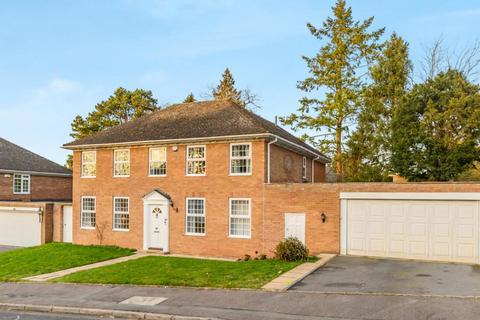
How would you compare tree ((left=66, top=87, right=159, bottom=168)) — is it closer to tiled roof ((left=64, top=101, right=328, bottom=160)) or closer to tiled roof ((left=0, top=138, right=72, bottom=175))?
tiled roof ((left=0, top=138, right=72, bottom=175))

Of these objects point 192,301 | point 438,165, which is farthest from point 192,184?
point 438,165

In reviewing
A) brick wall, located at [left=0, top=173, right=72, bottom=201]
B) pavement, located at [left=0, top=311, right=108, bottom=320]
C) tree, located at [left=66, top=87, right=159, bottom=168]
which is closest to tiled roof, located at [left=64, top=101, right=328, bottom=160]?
brick wall, located at [left=0, top=173, right=72, bottom=201]

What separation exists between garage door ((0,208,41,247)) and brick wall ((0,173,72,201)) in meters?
4.40

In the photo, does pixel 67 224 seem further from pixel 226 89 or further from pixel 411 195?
pixel 226 89

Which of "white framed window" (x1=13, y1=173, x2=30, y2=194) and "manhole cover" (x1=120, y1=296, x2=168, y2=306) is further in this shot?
"white framed window" (x1=13, y1=173, x2=30, y2=194)

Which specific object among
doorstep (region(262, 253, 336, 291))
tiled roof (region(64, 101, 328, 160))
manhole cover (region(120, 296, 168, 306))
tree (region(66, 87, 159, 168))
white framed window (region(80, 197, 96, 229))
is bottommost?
manhole cover (region(120, 296, 168, 306))

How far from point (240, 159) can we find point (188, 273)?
7.10 metres

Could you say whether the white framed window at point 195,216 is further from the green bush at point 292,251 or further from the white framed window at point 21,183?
the white framed window at point 21,183

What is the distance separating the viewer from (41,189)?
36875 mm

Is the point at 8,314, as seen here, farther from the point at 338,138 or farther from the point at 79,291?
the point at 338,138

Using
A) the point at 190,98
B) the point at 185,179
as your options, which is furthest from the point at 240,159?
the point at 190,98

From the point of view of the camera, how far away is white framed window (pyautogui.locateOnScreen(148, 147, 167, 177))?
77.5 feet

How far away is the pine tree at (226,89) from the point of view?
179 feet

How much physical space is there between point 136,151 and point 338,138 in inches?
775
